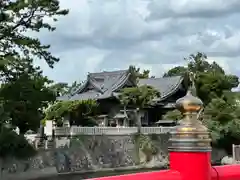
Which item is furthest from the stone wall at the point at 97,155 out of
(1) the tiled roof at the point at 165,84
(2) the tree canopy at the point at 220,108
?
(1) the tiled roof at the point at 165,84

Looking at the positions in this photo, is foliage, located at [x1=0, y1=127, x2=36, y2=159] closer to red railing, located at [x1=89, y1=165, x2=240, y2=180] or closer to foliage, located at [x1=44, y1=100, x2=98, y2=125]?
foliage, located at [x1=44, y1=100, x2=98, y2=125]

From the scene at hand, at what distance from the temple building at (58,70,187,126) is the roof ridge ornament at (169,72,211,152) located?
26.6 m

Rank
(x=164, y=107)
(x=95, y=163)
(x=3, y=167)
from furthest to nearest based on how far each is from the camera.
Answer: (x=164, y=107)
(x=95, y=163)
(x=3, y=167)

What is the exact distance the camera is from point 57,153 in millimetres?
20578

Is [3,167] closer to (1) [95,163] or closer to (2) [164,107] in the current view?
(1) [95,163]

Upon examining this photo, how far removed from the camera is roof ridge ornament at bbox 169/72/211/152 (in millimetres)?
2172

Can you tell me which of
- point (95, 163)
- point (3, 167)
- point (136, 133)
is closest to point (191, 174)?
point (3, 167)

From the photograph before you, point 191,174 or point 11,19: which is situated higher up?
point 11,19

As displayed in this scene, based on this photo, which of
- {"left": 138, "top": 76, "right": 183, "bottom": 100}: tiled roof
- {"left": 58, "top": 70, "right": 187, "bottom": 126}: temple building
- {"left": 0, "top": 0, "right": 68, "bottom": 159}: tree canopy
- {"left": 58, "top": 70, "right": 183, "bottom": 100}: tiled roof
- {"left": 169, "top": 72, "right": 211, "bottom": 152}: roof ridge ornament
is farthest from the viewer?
{"left": 138, "top": 76, "right": 183, "bottom": 100}: tiled roof

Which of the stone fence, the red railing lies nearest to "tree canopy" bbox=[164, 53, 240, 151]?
the stone fence

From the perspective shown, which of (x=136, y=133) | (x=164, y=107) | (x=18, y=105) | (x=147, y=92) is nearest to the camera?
(x=18, y=105)

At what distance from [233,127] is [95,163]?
Answer: 667 centimetres

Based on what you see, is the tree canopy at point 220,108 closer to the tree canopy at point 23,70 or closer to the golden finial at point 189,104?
the tree canopy at point 23,70

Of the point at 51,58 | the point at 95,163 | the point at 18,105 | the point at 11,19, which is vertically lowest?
the point at 95,163
